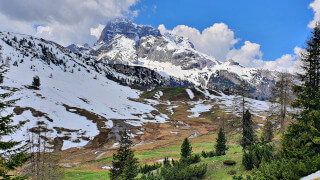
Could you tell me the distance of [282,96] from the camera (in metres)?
29.2

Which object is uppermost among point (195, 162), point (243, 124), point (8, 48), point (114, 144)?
point (8, 48)

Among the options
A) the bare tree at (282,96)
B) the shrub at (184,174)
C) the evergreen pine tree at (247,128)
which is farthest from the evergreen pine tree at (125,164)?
the bare tree at (282,96)

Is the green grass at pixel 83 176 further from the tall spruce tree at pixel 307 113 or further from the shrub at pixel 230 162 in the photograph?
the tall spruce tree at pixel 307 113

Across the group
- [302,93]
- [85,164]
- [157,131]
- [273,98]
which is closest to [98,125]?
[157,131]

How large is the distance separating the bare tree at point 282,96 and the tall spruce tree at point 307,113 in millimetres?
10377

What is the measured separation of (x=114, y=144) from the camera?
6425 cm

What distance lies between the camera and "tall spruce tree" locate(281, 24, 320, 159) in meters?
15.2

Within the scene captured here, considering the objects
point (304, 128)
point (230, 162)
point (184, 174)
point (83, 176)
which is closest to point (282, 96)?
point (304, 128)

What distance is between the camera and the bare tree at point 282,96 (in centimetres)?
2853

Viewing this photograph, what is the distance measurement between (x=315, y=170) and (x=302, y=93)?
12.0 metres

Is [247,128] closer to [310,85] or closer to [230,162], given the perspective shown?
[230,162]

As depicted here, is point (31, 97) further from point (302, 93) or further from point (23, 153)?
point (302, 93)

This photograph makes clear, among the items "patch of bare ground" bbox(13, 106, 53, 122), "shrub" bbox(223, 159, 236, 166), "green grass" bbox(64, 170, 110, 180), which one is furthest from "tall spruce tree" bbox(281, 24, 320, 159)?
"patch of bare ground" bbox(13, 106, 53, 122)

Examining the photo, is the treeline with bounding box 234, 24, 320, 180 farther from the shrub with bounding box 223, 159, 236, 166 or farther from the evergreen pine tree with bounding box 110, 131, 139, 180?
the evergreen pine tree with bounding box 110, 131, 139, 180
